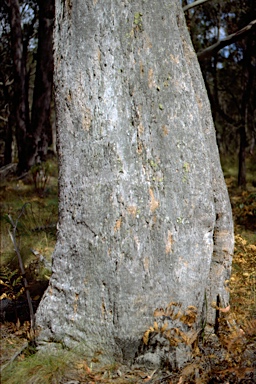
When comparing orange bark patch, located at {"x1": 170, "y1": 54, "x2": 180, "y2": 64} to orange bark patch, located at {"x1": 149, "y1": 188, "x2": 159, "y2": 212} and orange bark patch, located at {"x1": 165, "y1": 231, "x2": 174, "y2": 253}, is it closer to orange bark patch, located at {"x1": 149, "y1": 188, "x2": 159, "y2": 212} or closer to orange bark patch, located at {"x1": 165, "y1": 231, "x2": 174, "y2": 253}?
orange bark patch, located at {"x1": 149, "y1": 188, "x2": 159, "y2": 212}

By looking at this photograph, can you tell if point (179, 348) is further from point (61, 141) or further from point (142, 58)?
point (142, 58)

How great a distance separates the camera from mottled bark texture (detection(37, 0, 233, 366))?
6.85 feet

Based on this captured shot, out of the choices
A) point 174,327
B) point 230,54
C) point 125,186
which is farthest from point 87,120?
point 230,54

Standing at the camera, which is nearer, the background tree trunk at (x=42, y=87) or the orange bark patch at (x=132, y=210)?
the orange bark patch at (x=132, y=210)

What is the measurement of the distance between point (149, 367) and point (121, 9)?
1929 millimetres

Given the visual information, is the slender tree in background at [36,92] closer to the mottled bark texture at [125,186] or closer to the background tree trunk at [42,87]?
the background tree trunk at [42,87]

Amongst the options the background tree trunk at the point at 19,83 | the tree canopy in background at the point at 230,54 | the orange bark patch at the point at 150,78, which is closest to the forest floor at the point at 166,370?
the orange bark patch at the point at 150,78

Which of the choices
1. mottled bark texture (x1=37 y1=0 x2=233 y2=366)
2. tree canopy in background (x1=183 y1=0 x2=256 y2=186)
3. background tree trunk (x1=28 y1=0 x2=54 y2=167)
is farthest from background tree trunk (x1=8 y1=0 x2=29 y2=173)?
mottled bark texture (x1=37 y1=0 x2=233 y2=366)

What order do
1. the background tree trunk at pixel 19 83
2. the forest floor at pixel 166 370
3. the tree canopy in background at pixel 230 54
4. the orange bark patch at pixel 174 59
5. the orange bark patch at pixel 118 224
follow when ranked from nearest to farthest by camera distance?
1. the forest floor at pixel 166 370
2. the orange bark patch at pixel 118 224
3. the orange bark patch at pixel 174 59
4. the tree canopy in background at pixel 230 54
5. the background tree trunk at pixel 19 83

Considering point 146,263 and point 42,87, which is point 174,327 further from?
point 42,87

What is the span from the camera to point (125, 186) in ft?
6.88

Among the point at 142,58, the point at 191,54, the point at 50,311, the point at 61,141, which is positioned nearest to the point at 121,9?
the point at 142,58

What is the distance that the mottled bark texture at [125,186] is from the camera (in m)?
2.09

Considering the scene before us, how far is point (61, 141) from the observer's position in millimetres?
2250
